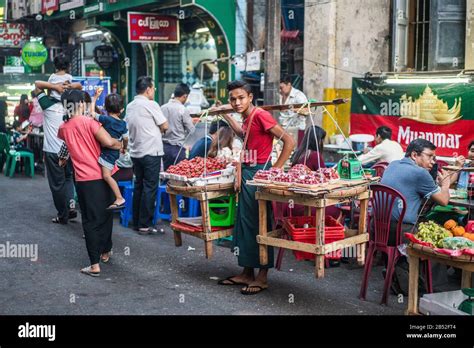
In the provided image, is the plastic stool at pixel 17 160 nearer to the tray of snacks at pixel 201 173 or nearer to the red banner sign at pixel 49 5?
the tray of snacks at pixel 201 173

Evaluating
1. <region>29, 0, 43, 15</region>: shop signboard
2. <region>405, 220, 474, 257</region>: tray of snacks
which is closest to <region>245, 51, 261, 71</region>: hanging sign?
<region>405, 220, 474, 257</region>: tray of snacks

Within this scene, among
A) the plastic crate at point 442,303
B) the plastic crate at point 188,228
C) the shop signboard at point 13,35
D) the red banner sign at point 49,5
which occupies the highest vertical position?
the red banner sign at point 49,5

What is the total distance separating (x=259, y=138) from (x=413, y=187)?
5.33 ft

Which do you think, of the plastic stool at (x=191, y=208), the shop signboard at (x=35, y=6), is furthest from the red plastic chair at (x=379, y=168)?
the shop signboard at (x=35, y=6)

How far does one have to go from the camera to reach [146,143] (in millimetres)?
10188

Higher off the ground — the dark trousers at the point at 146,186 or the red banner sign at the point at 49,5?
the red banner sign at the point at 49,5

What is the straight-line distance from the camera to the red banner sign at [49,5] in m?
25.3

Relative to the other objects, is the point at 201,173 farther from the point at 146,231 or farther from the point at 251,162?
the point at 146,231

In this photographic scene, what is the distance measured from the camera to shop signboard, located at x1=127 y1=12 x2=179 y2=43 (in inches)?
745

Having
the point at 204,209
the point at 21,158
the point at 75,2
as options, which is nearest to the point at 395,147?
the point at 204,209

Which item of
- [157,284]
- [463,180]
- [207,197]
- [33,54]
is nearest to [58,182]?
[157,284]
